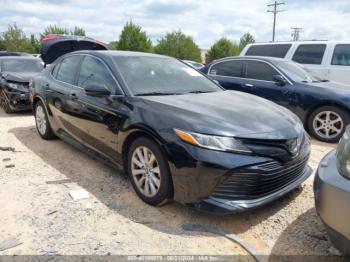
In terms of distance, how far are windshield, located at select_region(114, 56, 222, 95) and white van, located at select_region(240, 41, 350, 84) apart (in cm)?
458

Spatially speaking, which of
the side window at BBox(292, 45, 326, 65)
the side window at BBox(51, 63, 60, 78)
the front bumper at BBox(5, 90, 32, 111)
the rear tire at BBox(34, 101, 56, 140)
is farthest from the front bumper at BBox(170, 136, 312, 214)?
the side window at BBox(292, 45, 326, 65)

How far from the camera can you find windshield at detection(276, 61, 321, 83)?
6507 millimetres

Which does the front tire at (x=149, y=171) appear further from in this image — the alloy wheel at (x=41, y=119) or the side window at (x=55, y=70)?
the alloy wheel at (x=41, y=119)

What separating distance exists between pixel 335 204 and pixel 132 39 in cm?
3887

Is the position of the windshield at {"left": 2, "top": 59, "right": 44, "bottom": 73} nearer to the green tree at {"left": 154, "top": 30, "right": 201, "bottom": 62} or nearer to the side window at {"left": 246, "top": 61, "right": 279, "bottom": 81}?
the side window at {"left": 246, "top": 61, "right": 279, "bottom": 81}

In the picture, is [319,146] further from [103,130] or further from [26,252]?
[26,252]

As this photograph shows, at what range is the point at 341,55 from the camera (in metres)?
8.20

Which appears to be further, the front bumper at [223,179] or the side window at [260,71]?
the side window at [260,71]

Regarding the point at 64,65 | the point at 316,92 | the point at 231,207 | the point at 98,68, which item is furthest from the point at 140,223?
the point at 316,92

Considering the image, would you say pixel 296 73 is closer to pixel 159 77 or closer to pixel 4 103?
pixel 159 77

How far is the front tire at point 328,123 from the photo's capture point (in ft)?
19.2

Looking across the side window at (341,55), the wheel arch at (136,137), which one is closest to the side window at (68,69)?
the wheel arch at (136,137)

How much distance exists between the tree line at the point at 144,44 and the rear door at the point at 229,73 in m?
31.7

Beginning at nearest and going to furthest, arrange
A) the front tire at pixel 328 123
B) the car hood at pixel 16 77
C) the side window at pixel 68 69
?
the side window at pixel 68 69, the front tire at pixel 328 123, the car hood at pixel 16 77
